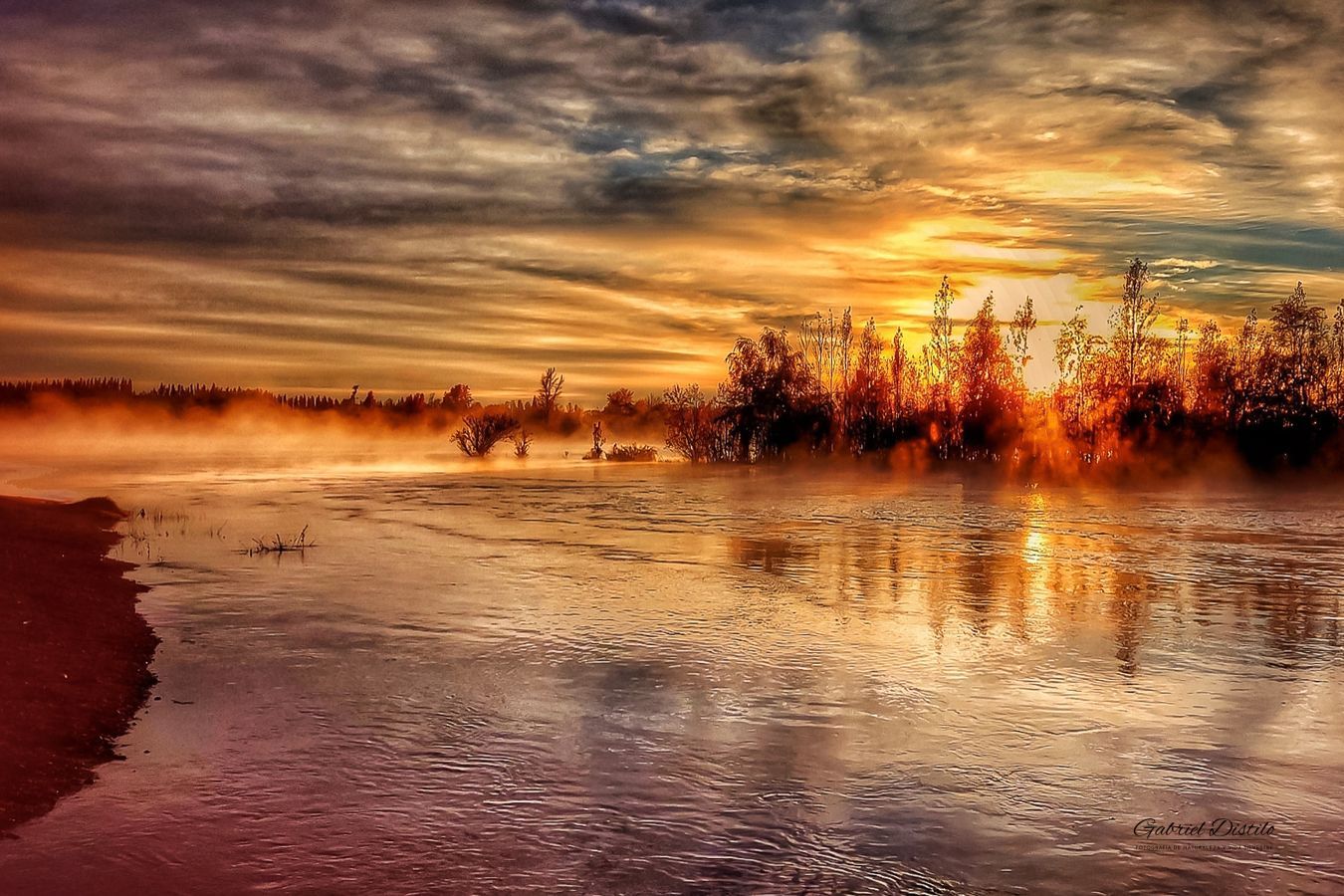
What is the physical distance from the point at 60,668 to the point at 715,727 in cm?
655

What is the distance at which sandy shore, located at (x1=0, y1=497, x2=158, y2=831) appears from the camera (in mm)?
8586

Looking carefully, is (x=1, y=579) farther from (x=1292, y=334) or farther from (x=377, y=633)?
(x=1292, y=334)

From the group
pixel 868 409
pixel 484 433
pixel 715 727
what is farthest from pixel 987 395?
pixel 715 727

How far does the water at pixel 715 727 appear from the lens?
714cm

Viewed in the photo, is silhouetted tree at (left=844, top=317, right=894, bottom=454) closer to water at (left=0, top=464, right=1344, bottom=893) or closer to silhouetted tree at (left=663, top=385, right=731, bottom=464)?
silhouetted tree at (left=663, top=385, right=731, bottom=464)

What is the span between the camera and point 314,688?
37.7 feet

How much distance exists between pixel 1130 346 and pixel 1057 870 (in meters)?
61.4

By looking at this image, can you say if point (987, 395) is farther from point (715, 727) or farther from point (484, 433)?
point (715, 727)

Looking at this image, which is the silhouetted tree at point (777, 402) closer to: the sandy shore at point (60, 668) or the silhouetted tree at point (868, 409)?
the silhouetted tree at point (868, 409)

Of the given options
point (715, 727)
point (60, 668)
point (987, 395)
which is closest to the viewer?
point (715, 727)

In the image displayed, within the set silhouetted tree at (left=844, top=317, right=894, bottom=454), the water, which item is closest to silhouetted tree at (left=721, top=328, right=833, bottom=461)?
silhouetted tree at (left=844, top=317, right=894, bottom=454)

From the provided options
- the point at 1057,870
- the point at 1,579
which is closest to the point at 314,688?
the point at 1,579

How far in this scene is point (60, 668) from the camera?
36.9ft

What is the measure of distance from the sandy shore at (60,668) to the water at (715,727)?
0.34 metres
